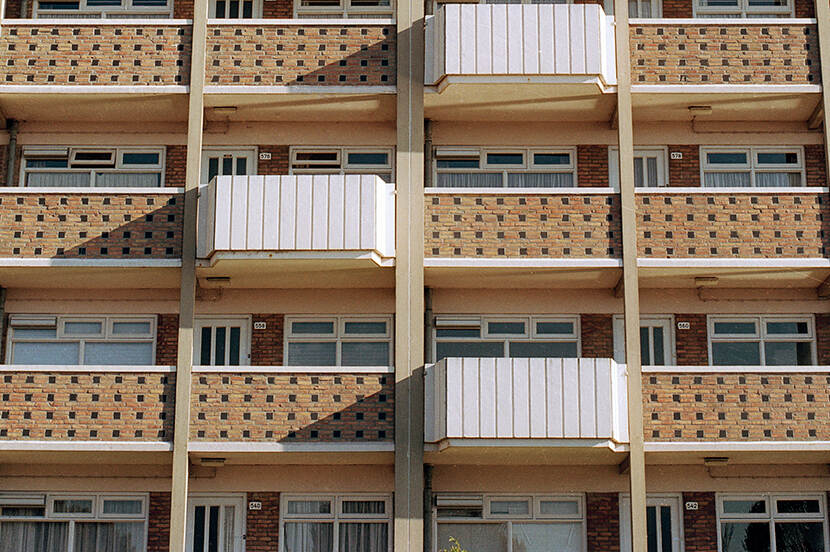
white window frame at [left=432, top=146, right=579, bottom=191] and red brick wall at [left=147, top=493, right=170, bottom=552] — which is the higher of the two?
white window frame at [left=432, top=146, right=579, bottom=191]

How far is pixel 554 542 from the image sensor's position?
2283 cm

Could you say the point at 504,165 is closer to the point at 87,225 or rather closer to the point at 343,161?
the point at 343,161

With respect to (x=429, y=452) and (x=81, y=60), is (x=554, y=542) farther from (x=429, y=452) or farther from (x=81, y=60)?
(x=81, y=60)

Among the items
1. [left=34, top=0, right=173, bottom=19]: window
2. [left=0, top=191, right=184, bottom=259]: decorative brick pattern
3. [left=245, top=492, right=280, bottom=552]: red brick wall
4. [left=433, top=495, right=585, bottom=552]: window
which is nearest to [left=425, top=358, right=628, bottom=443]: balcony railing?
[left=433, top=495, right=585, bottom=552]: window

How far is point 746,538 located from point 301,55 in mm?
9965

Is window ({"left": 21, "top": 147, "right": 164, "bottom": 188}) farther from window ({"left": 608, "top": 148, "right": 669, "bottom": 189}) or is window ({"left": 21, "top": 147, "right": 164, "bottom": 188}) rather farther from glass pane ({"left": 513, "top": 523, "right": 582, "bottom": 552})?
glass pane ({"left": 513, "top": 523, "right": 582, "bottom": 552})

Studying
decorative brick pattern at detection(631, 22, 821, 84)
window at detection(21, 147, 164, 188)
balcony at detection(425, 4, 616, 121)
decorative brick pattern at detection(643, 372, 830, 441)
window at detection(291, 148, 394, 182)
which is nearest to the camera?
decorative brick pattern at detection(643, 372, 830, 441)

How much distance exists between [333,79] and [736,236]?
259 inches

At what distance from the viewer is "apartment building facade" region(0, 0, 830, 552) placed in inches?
870


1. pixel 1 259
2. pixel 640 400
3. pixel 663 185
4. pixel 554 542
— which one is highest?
pixel 663 185

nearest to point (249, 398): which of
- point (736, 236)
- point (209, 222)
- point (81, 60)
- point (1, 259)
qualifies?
point (209, 222)

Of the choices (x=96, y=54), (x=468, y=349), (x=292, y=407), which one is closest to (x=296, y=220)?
(x=292, y=407)

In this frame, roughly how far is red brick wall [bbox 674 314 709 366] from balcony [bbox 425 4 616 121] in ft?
12.2

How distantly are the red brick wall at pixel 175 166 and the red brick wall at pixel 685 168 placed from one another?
7.75 metres
